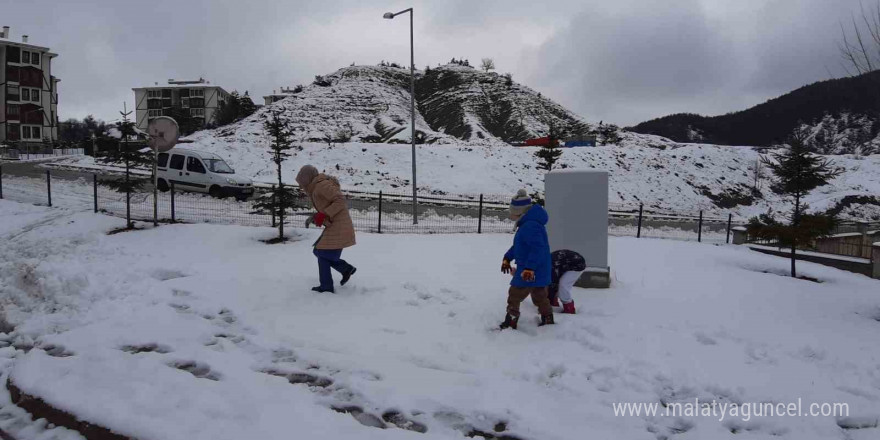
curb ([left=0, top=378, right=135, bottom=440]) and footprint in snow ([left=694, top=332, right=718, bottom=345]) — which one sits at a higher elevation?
footprint in snow ([left=694, top=332, right=718, bottom=345])

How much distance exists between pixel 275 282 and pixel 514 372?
458cm

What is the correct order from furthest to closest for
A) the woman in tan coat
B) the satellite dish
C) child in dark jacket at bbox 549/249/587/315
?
the satellite dish < the woman in tan coat < child in dark jacket at bbox 549/249/587/315

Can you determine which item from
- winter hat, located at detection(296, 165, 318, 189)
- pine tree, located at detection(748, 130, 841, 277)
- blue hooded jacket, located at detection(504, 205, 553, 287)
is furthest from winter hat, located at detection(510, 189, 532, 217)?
pine tree, located at detection(748, 130, 841, 277)

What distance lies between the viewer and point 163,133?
39.4ft

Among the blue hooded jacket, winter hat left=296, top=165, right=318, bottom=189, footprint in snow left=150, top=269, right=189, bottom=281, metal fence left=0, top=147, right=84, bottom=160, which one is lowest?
footprint in snow left=150, top=269, right=189, bottom=281

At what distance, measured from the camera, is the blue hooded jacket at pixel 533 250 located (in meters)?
5.51

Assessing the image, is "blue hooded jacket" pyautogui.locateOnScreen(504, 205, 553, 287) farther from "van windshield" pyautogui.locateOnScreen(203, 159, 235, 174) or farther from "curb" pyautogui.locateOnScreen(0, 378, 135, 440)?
"van windshield" pyautogui.locateOnScreen(203, 159, 235, 174)

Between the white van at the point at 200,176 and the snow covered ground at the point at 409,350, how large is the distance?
9551 mm

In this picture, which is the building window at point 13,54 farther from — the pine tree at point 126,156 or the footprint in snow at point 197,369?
the footprint in snow at point 197,369

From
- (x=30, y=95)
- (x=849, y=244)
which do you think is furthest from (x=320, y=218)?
(x=30, y=95)

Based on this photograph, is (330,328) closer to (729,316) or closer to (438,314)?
(438,314)

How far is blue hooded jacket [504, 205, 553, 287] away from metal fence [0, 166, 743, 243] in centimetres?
790

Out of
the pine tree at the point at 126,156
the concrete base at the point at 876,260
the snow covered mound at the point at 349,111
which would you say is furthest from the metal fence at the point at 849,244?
the snow covered mound at the point at 349,111

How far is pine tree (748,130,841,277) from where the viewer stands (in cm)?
1019
